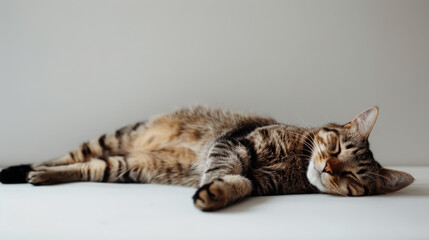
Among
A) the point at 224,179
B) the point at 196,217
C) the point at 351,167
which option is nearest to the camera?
the point at 196,217

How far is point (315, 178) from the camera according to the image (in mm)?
1217

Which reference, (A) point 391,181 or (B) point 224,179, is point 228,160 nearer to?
(B) point 224,179

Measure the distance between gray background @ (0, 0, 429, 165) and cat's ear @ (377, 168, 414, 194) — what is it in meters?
0.71

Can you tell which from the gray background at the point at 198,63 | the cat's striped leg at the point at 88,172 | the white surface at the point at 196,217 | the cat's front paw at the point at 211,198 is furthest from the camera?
the gray background at the point at 198,63

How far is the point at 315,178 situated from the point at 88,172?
952 millimetres

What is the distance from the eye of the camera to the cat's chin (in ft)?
3.97

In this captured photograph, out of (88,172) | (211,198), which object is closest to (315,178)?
(211,198)

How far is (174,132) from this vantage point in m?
1.69

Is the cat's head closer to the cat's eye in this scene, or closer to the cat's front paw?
the cat's eye

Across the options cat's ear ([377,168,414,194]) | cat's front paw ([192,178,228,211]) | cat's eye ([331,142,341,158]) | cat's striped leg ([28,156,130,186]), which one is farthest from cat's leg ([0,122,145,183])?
cat's ear ([377,168,414,194])

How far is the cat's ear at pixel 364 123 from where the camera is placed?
124 cm

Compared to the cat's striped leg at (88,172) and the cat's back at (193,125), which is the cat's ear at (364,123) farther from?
the cat's striped leg at (88,172)

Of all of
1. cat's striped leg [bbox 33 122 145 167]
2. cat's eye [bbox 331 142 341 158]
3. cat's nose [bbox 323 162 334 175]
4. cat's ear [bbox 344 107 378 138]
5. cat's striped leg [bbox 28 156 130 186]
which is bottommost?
cat's striped leg [bbox 28 156 130 186]

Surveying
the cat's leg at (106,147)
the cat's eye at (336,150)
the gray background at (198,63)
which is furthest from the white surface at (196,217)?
the gray background at (198,63)
